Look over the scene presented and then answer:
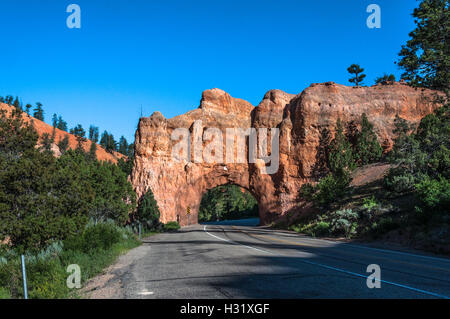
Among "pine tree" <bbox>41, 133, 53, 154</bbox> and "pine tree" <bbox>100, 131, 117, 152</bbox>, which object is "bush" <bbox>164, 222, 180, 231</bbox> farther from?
"pine tree" <bbox>100, 131, 117, 152</bbox>

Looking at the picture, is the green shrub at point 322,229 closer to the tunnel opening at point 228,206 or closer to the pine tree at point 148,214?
the pine tree at point 148,214

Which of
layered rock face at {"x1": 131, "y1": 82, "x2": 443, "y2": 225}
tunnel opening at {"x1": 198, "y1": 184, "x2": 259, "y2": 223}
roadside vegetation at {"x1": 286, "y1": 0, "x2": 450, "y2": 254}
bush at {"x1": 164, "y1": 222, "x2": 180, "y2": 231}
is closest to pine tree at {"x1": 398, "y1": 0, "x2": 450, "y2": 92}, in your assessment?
roadside vegetation at {"x1": 286, "y1": 0, "x2": 450, "y2": 254}

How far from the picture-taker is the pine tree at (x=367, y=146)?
39062mm

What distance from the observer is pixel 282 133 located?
45.1 m

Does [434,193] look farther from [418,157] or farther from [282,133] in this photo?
[282,133]

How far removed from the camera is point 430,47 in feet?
59.8

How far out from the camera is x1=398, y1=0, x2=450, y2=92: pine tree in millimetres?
17562

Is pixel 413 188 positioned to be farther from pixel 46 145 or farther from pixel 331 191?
pixel 46 145

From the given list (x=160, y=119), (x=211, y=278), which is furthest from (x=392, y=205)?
(x=160, y=119)

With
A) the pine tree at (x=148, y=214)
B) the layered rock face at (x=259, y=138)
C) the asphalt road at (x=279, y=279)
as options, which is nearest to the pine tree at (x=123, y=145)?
the layered rock face at (x=259, y=138)

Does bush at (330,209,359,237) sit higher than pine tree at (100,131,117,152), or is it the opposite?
pine tree at (100,131,117,152)

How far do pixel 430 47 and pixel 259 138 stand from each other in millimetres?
30095

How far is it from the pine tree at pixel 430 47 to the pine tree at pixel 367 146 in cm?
2078

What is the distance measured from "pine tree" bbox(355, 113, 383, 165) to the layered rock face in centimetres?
271
